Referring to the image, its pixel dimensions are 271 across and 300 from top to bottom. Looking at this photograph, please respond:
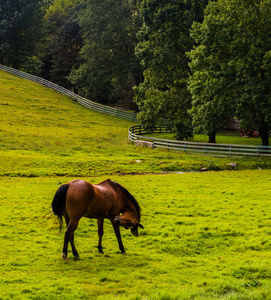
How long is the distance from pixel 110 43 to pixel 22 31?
20760 mm

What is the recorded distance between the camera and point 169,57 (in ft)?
127

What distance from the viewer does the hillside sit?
86.9ft

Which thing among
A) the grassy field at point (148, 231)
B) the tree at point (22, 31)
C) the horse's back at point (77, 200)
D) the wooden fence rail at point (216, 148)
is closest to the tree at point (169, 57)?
the wooden fence rail at point (216, 148)

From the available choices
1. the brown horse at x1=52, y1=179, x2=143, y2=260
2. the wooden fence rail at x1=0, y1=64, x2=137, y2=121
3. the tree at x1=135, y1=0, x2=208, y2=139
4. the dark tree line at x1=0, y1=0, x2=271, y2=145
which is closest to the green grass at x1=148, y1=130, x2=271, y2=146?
the tree at x1=135, y1=0, x2=208, y2=139

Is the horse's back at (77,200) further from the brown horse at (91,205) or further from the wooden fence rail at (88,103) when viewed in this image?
the wooden fence rail at (88,103)

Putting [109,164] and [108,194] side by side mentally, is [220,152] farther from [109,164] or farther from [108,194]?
[108,194]

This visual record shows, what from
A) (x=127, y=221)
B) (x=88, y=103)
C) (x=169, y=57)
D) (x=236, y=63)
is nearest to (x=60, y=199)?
(x=127, y=221)

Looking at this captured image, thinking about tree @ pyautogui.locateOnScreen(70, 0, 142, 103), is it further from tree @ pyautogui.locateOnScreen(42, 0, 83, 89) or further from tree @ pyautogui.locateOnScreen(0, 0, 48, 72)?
tree @ pyautogui.locateOnScreen(0, 0, 48, 72)

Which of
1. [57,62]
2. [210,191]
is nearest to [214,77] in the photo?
[210,191]

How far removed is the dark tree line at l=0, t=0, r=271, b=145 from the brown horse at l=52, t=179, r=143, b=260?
19.7 meters

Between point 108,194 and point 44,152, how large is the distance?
2154 centimetres

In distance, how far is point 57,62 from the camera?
224 ft

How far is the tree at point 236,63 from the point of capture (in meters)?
29.1

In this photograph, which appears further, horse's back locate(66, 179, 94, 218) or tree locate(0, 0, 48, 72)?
tree locate(0, 0, 48, 72)
